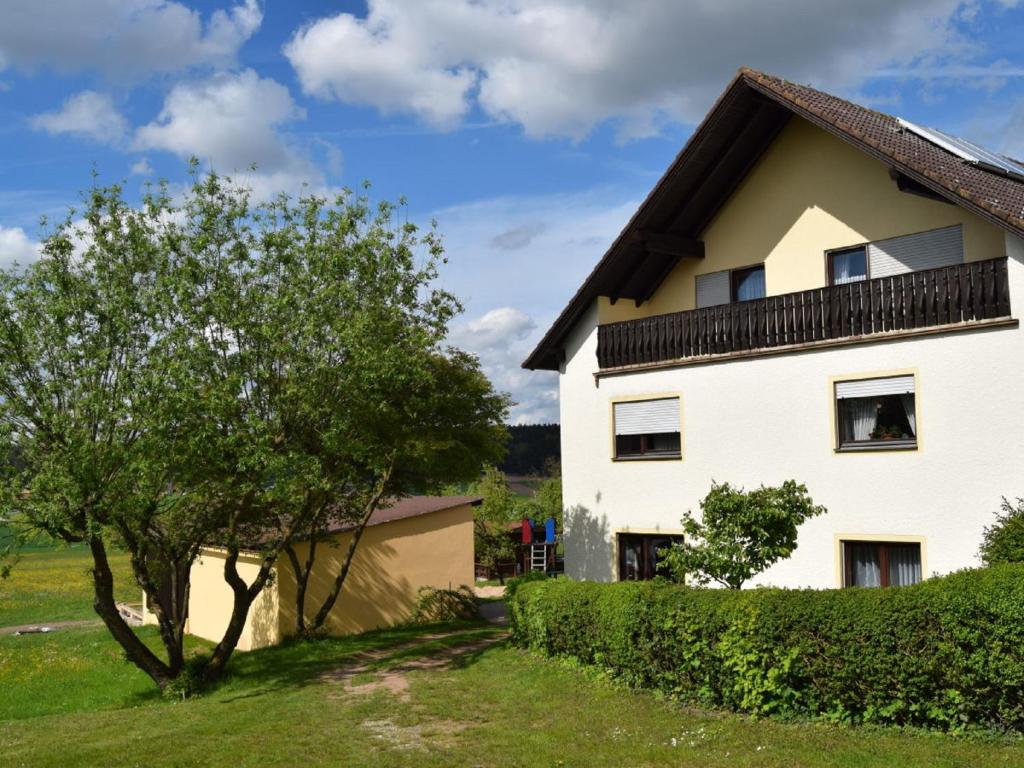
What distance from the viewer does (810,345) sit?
1619cm

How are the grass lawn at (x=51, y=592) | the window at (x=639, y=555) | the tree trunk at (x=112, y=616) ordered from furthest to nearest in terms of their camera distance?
1. the grass lawn at (x=51, y=592)
2. the window at (x=639, y=555)
3. the tree trunk at (x=112, y=616)

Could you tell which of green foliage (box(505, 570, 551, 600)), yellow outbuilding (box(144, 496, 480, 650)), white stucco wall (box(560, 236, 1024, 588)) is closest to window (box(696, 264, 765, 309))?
white stucco wall (box(560, 236, 1024, 588))

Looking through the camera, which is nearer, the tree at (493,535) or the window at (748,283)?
the window at (748,283)

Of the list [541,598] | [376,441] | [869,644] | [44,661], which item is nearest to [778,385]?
[541,598]

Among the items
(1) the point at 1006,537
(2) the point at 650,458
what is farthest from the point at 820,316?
(1) the point at 1006,537

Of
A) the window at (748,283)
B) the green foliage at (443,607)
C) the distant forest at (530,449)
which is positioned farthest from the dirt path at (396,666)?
the distant forest at (530,449)

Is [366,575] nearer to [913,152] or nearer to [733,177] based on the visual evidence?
[733,177]

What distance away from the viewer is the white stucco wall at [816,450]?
14.0 m

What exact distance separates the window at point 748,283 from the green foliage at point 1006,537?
20.5 feet

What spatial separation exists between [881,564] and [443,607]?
13993 millimetres

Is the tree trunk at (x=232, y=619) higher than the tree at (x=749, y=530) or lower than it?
lower

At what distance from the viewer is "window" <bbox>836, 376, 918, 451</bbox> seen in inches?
594

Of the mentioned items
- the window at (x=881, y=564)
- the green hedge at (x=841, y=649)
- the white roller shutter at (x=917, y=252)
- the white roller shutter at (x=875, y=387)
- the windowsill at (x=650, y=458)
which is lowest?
the green hedge at (x=841, y=649)

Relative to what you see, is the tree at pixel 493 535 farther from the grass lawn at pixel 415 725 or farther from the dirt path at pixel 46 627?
the grass lawn at pixel 415 725
